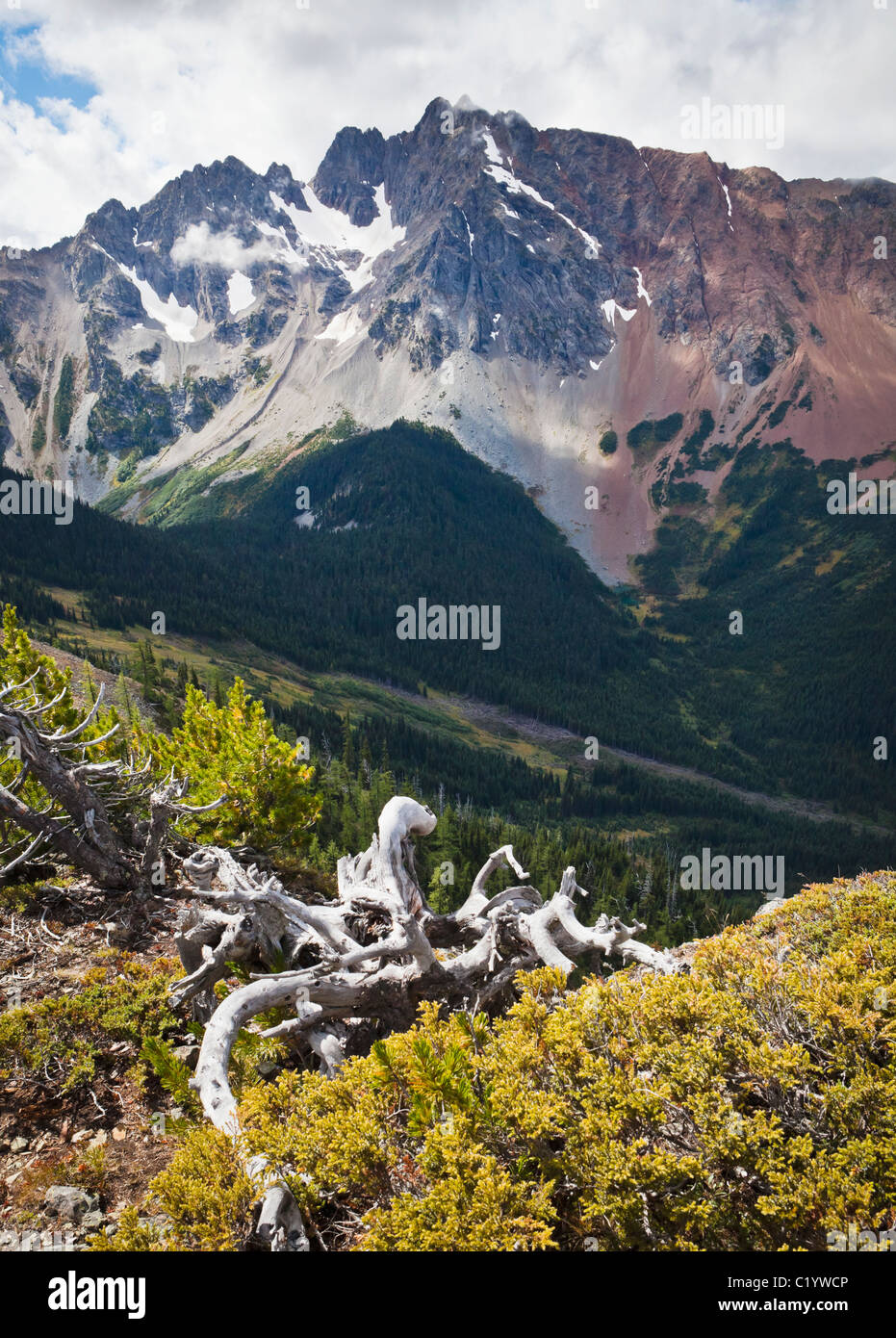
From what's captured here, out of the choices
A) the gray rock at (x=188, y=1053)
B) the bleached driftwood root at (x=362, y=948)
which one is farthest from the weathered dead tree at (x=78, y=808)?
the gray rock at (x=188, y=1053)

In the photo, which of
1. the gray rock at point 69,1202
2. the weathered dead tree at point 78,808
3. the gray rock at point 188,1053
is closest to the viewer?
the gray rock at point 69,1202

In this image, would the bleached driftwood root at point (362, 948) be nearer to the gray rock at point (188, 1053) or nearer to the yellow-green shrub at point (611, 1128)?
the gray rock at point (188, 1053)

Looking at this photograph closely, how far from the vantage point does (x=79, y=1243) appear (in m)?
7.02

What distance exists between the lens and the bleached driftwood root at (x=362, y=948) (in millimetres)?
9675

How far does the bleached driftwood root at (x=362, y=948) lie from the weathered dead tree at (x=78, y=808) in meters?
2.44

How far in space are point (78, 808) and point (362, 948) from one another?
892cm

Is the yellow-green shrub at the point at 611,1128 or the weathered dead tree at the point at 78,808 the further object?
the weathered dead tree at the point at 78,808

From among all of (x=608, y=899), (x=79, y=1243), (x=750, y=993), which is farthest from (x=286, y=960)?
(x=608, y=899)

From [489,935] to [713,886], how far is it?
11368 cm

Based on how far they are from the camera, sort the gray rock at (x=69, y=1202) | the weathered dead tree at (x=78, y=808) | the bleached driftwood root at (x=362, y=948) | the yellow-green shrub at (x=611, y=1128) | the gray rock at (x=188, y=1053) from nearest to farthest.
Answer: the yellow-green shrub at (x=611, y=1128) < the gray rock at (x=69, y=1202) < the bleached driftwood root at (x=362, y=948) < the gray rock at (x=188, y=1053) < the weathered dead tree at (x=78, y=808)

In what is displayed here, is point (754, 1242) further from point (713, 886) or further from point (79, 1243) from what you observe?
point (713, 886)

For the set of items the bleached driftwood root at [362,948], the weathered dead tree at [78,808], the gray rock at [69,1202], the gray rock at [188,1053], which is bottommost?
the gray rock at [188,1053]

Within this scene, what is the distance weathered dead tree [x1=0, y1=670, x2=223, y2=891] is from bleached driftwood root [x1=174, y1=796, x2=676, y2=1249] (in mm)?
2437

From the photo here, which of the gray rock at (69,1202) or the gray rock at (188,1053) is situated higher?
the gray rock at (69,1202)
